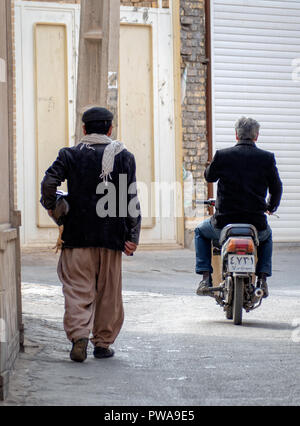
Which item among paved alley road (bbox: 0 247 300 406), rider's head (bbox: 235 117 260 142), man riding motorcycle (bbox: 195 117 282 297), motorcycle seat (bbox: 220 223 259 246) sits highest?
rider's head (bbox: 235 117 260 142)

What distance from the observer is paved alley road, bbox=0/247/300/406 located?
5156 mm

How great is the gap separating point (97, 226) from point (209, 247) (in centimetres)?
218

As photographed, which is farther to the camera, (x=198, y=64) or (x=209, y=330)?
(x=198, y=64)

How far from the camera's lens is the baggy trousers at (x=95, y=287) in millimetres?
6375

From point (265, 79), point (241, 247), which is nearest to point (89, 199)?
point (241, 247)

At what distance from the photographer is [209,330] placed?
7797 millimetres

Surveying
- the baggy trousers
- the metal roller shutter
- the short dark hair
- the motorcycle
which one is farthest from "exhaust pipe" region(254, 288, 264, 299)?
the metal roller shutter

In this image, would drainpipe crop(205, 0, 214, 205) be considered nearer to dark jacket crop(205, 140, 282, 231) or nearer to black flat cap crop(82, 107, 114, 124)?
dark jacket crop(205, 140, 282, 231)

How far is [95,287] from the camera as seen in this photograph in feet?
21.5

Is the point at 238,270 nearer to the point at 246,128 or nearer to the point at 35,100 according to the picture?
the point at 246,128

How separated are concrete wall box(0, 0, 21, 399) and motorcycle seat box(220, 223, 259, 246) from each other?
2221mm
